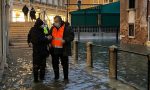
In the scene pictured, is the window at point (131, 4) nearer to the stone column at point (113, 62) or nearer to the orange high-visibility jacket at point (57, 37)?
the stone column at point (113, 62)

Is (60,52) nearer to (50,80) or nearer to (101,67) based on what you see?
(50,80)

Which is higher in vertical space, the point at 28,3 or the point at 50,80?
the point at 28,3

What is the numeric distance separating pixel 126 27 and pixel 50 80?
30007mm

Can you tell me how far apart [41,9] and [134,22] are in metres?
29.1

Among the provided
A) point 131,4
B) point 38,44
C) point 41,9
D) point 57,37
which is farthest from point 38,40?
point 41,9

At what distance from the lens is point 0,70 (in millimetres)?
15469

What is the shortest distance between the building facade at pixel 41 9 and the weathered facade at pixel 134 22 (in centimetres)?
907

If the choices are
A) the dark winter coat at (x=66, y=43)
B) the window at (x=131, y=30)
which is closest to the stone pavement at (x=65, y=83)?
the dark winter coat at (x=66, y=43)

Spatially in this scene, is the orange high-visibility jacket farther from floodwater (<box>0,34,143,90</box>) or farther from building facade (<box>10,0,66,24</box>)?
building facade (<box>10,0,66,24</box>)

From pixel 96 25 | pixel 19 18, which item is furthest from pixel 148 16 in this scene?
pixel 19 18

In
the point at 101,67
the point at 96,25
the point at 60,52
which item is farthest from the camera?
the point at 96,25

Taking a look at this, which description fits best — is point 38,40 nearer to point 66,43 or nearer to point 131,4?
point 66,43

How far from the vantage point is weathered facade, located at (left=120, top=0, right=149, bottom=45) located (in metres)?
39.5

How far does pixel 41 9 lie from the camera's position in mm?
68750
